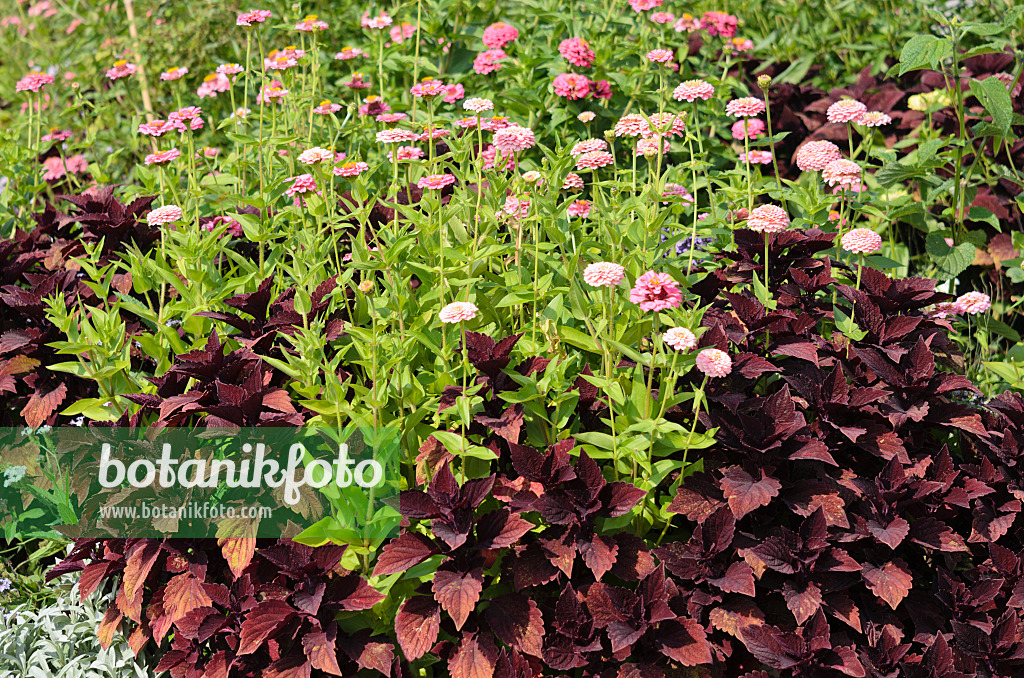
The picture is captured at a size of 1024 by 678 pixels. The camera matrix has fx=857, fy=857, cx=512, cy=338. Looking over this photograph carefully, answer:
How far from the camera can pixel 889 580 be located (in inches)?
78.9

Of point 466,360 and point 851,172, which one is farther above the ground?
point 851,172

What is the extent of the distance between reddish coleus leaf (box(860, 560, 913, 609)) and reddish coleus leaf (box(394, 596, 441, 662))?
101 cm

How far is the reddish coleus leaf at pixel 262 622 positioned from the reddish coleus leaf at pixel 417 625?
250 millimetres

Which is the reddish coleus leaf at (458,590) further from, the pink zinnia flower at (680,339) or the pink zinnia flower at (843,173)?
the pink zinnia flower at (843,173)

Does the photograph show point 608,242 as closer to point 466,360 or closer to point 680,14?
point 466,360

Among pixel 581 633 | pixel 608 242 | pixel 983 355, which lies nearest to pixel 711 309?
pixel 608 242

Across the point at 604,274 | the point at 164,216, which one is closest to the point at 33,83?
the point at 164,216

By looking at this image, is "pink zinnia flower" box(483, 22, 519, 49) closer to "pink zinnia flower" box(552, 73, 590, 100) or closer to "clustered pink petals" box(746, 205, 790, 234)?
"pink zinnia flower" box(552, 73, 590, 100)

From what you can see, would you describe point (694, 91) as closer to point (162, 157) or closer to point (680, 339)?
point (680, 339)

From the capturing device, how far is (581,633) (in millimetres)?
1918

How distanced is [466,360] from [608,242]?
2.05ft

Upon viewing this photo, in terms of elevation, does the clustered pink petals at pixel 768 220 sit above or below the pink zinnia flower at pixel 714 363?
above

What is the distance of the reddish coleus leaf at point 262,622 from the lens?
75.0 inches

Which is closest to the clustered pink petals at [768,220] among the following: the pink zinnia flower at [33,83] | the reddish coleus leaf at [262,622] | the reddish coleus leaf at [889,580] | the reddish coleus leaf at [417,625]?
the reddish coleus leaf at [889,580]
